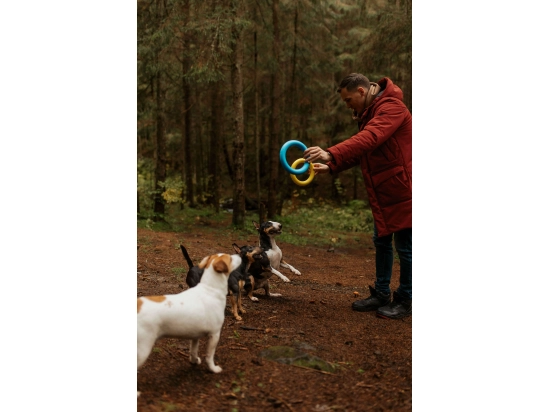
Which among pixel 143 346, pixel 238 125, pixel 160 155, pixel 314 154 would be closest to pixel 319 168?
pixel 314 154

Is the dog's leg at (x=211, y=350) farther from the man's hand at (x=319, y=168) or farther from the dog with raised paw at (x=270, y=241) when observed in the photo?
the dog with raised paw at (x=270, y=241)

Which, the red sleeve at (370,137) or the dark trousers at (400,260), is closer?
the red sleeve at (370,137)

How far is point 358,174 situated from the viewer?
1733 cm

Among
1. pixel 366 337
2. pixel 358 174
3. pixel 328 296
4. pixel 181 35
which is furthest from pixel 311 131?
pixel 366 337

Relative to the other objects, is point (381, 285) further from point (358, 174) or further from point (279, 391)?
point (358, 174)

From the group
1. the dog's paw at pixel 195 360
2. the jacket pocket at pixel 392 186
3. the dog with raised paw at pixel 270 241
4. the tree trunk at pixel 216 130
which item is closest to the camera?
the dog's paw at pixel 195 360

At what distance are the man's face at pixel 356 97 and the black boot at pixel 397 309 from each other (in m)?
1.97

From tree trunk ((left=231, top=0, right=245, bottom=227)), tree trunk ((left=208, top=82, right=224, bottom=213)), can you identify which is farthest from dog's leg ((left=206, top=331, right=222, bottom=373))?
tree trunk ((left=208, top=82, right=224, bottom=213))

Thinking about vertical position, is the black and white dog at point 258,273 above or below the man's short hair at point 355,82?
below

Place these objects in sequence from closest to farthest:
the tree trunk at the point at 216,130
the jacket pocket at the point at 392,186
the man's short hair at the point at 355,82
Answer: the jacket pocket at the point at 392,186 < the man's short hair at the point at 355,82 < the tree trunk at the point at 216,130

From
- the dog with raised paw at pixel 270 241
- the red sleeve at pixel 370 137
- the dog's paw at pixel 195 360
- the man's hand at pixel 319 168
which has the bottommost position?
the dog's paw at pixel 195 360

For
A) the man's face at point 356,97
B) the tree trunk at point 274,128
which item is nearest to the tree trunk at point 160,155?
the tree trunk at point 274,128

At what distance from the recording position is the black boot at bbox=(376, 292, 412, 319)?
4.34 m

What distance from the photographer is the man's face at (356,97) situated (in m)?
4.25
